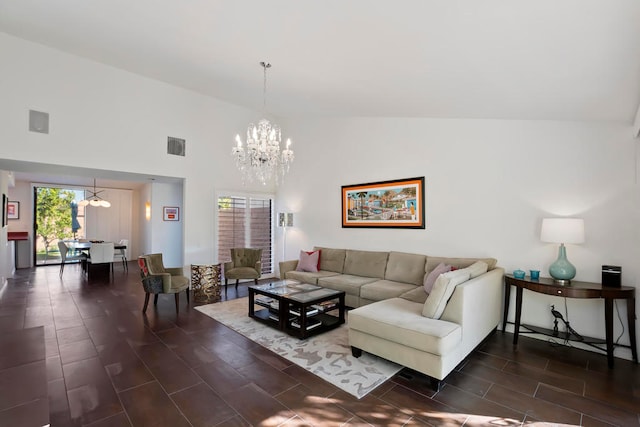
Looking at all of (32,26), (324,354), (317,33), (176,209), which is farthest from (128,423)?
(176,209)

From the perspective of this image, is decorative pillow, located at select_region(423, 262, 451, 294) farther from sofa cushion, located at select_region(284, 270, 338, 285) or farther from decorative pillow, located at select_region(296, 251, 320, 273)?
decorative pillow, located at select_region(296, 251, 320, 273)

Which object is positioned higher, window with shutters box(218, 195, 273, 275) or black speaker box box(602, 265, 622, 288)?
window with shutters box(218, 195, 273, 275)

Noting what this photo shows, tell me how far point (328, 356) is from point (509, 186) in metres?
3.10

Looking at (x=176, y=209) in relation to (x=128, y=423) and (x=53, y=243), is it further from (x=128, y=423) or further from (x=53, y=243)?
(x=128, y=423)

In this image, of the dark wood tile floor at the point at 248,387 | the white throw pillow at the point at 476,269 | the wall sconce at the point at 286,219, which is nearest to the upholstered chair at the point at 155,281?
the dark wood tile floor at the point at 248,387

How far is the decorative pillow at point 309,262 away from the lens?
5.66m

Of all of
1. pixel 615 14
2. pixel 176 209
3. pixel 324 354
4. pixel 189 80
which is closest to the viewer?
pixel 615 14

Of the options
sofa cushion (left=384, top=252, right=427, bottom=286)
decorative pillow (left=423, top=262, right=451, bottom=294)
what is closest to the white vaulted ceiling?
decorative pillow (left=423, top=262, right=451, bottom=294)

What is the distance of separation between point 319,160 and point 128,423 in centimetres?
518

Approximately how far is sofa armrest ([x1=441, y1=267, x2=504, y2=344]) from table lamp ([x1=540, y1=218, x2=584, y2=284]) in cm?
58

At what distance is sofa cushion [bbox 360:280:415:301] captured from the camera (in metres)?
4.18

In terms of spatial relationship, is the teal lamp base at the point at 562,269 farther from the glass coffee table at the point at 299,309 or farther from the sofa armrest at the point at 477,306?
the glass coffee table at the point at 299,309

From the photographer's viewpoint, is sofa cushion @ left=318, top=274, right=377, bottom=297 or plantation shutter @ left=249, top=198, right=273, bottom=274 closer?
sofa cushion @ left=318, top=274, right=377, bottom=297

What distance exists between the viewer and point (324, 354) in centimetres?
316
